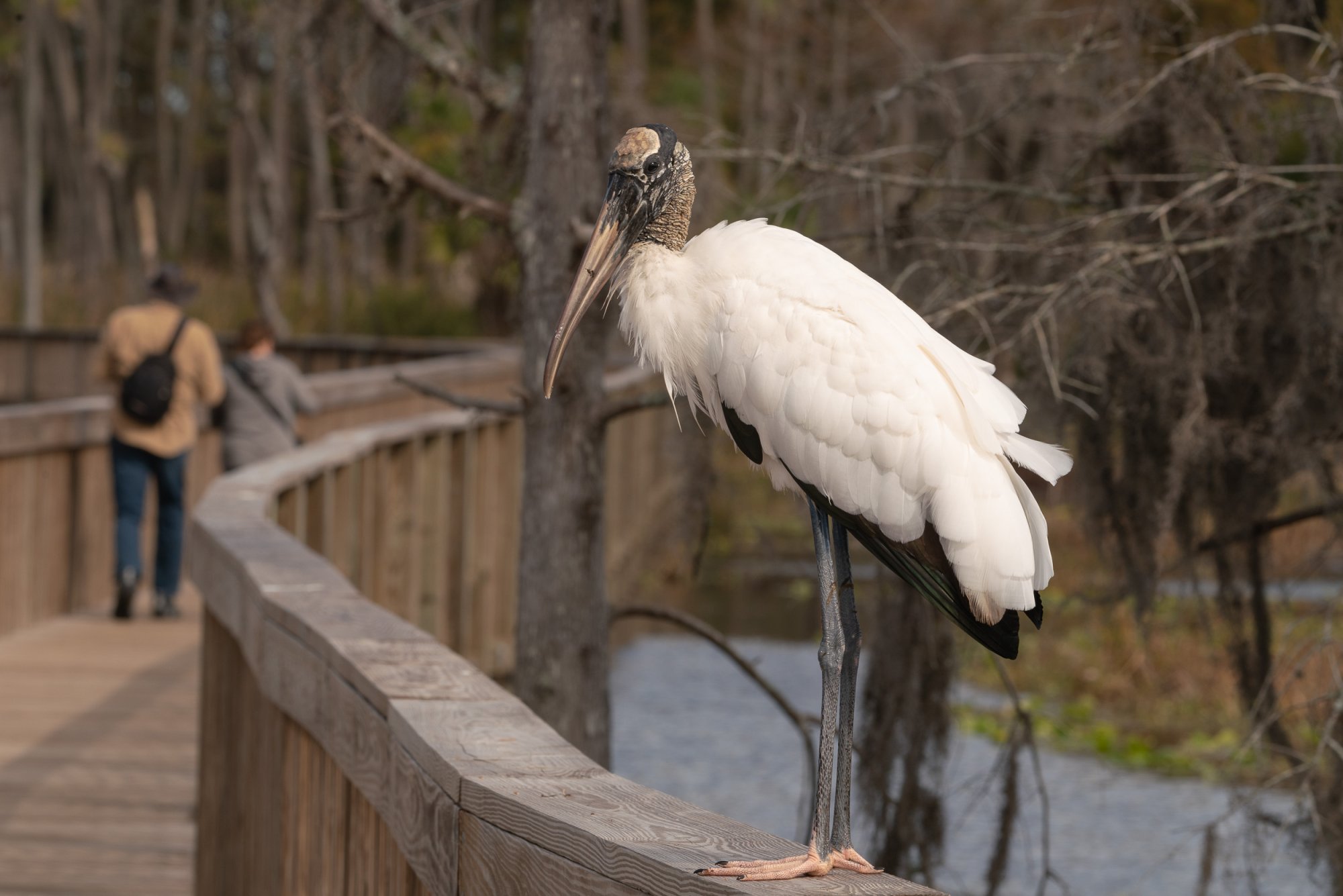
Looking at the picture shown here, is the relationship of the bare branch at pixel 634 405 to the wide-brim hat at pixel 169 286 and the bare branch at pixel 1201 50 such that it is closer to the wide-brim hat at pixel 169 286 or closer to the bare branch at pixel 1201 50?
the bare branch at pixel 1201 50

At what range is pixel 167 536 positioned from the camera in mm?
8570

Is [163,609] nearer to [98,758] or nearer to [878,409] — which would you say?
[98,758]

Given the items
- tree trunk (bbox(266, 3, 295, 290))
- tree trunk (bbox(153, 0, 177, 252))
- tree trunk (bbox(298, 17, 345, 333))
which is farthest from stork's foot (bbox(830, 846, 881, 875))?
tree trunk (bbox(153, 0, 177, 252))

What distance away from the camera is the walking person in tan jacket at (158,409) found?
833cm

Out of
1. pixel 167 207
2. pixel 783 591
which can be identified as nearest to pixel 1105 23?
pixel 783 591

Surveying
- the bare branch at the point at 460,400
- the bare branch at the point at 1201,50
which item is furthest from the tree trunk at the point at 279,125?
the bare branch at the point at 1201,50

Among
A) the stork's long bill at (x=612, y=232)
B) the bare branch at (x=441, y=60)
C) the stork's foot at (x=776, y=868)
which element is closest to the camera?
the stork's foot at (x=776, y=868)

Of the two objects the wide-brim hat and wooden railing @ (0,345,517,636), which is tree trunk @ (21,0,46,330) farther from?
the wide-brim hat

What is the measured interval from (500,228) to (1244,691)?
2.93 meters

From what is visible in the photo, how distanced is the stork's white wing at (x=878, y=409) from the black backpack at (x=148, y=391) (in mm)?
6053

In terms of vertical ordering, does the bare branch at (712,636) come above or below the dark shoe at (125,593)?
above

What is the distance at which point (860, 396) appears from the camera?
8.70 feet

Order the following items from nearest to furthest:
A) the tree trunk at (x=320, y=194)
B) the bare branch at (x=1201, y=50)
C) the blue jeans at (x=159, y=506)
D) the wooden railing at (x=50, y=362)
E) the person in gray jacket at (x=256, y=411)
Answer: the bare branch at (x=1201, y=50), the tree trunk at (x=320, y=194), the blue jeans at (x=159, y=506), the person in gray jacket at (x=256, y=411), the wooden railing at (x=50, y=362)

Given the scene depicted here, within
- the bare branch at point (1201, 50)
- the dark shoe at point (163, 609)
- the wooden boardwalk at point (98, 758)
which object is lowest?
the wooden boardwalk at point (98, 758)
